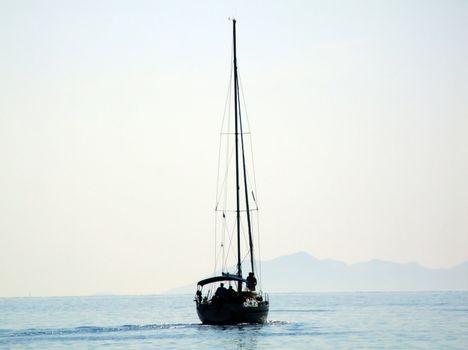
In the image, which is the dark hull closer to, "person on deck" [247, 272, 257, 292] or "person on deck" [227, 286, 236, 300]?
"person on deck" [227, 286, 236, 300]

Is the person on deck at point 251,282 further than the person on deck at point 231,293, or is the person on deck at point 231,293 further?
the person on deck at point 251,282

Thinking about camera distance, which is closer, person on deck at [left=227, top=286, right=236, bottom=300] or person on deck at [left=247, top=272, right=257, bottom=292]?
person on deck at [left=227, top=286, right=236, bottom=300]

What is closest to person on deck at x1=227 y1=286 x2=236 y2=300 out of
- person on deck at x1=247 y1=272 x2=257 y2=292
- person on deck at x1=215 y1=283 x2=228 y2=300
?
person on deck at x1=215 y1=283 x2=228 y2=300

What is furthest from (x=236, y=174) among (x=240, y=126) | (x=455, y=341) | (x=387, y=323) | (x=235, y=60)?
(x=387, y=323)

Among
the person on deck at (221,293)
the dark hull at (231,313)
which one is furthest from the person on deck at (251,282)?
the person on deck at (221,293)

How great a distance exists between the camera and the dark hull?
73812 millimetres

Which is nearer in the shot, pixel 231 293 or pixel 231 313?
pixel 231 313

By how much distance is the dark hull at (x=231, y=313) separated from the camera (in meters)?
73.8

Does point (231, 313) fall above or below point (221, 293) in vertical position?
below

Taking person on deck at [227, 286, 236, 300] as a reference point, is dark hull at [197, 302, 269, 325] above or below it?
below

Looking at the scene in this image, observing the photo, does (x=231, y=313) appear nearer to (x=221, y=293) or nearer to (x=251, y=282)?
(x=221, y=293)

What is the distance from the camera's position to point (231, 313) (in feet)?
242

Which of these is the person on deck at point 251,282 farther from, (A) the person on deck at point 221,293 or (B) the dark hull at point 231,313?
(A) the person on deck at point 221,293

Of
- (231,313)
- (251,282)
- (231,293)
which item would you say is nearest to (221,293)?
(231,293)
